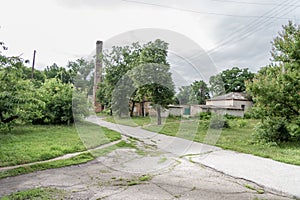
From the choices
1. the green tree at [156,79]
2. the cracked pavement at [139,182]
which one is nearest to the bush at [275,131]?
the green tree at [156,79]

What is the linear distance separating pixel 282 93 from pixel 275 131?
4.48 feet

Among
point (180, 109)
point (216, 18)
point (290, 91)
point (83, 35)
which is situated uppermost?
point (216, 18)

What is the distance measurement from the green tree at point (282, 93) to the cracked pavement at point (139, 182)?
175 inches

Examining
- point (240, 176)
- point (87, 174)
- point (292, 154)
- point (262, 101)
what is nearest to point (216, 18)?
point (262, 101)

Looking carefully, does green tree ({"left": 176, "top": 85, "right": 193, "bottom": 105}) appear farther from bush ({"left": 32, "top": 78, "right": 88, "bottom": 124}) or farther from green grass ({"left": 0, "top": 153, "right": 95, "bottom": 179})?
bush ({"left": 32, "top": 78, "right": 88, "bottom": 124})

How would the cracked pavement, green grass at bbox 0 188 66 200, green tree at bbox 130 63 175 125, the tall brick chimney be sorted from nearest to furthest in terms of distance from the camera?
green grass at bbox 0 188 66 200, the cracked pavement, the tall brick chimney, green tree at bbox 130 63 175 125

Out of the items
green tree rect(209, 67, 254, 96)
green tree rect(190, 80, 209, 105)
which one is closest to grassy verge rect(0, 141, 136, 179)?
green tree rect(190, 80, 209, 105)

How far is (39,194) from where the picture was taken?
3258 millimetres

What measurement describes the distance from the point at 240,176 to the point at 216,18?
21.9ft

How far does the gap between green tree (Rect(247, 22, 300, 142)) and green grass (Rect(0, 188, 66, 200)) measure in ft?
24.1

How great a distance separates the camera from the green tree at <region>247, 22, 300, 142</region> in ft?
27.1

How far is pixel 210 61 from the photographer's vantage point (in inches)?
241

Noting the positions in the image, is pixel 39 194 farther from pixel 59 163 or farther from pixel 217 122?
pixel 217 122

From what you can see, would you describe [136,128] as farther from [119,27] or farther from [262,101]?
[119,27]
